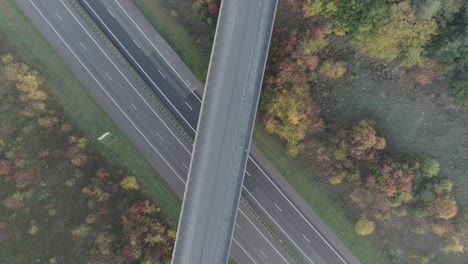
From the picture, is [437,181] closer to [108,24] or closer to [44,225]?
[108,24]

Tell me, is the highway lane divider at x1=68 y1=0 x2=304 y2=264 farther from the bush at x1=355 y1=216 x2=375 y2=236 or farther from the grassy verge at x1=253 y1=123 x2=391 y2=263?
the bush at x1=355 y1=216 x2=375 y2=236

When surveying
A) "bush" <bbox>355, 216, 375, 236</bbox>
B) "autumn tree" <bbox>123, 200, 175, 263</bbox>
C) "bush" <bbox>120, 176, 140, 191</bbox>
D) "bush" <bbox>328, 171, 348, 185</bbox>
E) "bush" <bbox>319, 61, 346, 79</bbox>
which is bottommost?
"bush" <bbox>355, 216, 375, 236</bbox>

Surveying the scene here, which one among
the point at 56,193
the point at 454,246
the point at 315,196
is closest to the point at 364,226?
the point at 315,196

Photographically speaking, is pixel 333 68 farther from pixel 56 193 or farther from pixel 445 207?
pixel 56 193

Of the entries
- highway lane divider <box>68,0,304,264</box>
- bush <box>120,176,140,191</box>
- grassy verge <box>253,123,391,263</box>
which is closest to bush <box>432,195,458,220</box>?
grassy verge <box>253,123,391,263</box>

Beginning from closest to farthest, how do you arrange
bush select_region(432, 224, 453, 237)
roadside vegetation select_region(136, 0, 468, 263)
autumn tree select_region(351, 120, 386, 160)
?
roadside vegetation select_region(136, 0, 468, 263), autumn tree select_region(351, 120, 386, 160), bush select_region(432, 224, 453, 237)

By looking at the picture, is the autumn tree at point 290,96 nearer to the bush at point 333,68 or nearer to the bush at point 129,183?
the bush at point 333,68

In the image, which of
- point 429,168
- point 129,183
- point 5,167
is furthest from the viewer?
point 129,183

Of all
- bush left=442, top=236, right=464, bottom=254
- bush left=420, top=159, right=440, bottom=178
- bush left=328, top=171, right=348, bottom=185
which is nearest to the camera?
bush left=420, top=159, right=440, bottom=178
